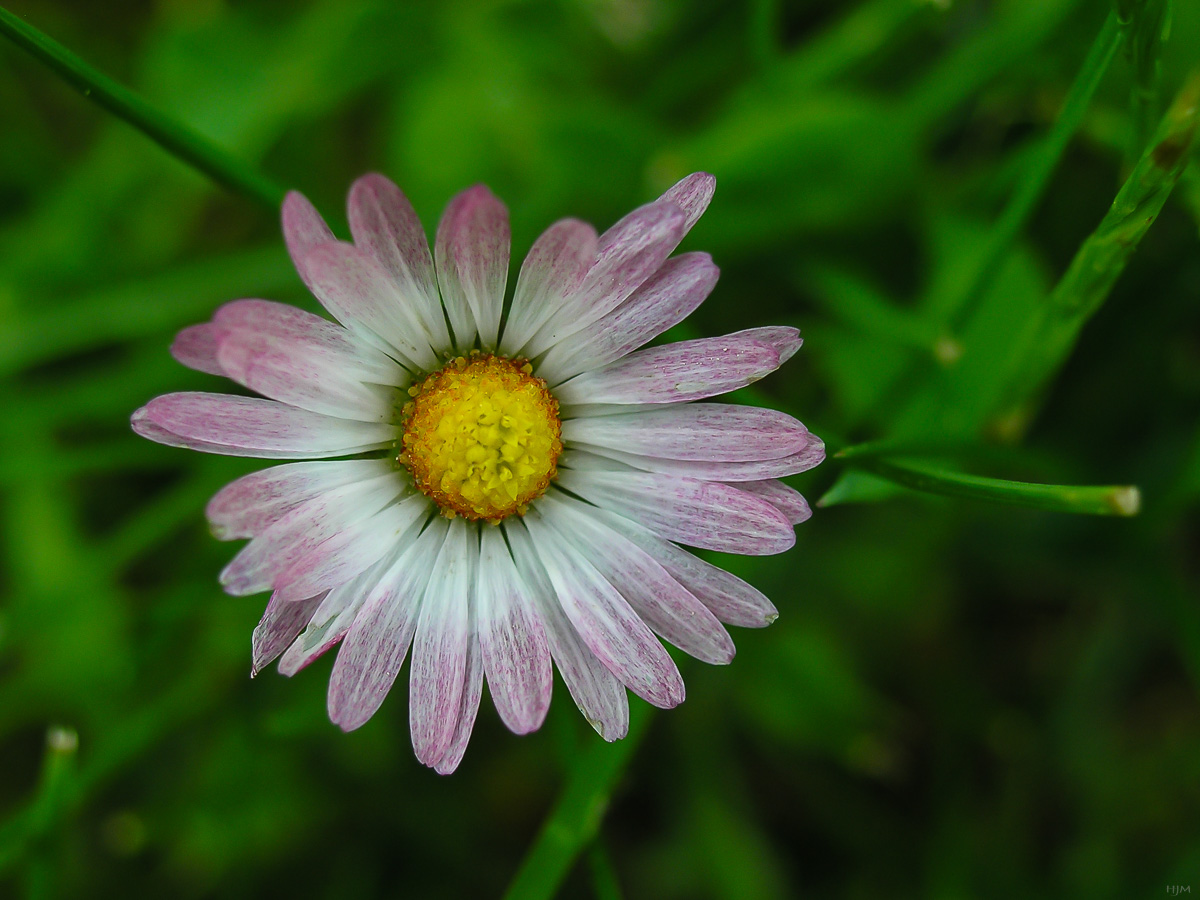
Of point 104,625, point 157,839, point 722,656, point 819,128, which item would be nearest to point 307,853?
point 157,839

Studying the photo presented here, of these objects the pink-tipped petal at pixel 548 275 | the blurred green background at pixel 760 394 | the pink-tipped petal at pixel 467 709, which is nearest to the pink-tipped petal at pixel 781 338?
the pink-tipped petal at pixel 548 275

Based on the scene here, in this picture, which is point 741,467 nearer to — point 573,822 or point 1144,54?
point 573,822

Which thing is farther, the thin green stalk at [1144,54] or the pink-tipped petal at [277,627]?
the thin green stalk at [1144,54]

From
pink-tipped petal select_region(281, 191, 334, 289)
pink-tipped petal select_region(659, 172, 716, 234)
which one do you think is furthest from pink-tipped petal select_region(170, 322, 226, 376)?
pink-tipped petal select_region(659, 172, 716, 234)

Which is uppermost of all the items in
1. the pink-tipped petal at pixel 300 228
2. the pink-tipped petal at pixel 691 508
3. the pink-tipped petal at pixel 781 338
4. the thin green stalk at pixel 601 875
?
the pink-tipped petal at pixel 300 228

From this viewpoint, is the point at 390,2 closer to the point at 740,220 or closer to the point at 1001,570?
the point at 740,220

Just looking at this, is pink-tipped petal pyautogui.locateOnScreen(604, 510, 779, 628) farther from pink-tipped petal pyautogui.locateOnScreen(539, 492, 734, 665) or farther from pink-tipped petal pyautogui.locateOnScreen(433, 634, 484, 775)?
pink-tipped petal pyautogui.locateOnScreen(433, 634, 484, 775)

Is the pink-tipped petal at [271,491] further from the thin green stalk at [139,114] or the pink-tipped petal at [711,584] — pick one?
the thin green stalk at [139,114]
